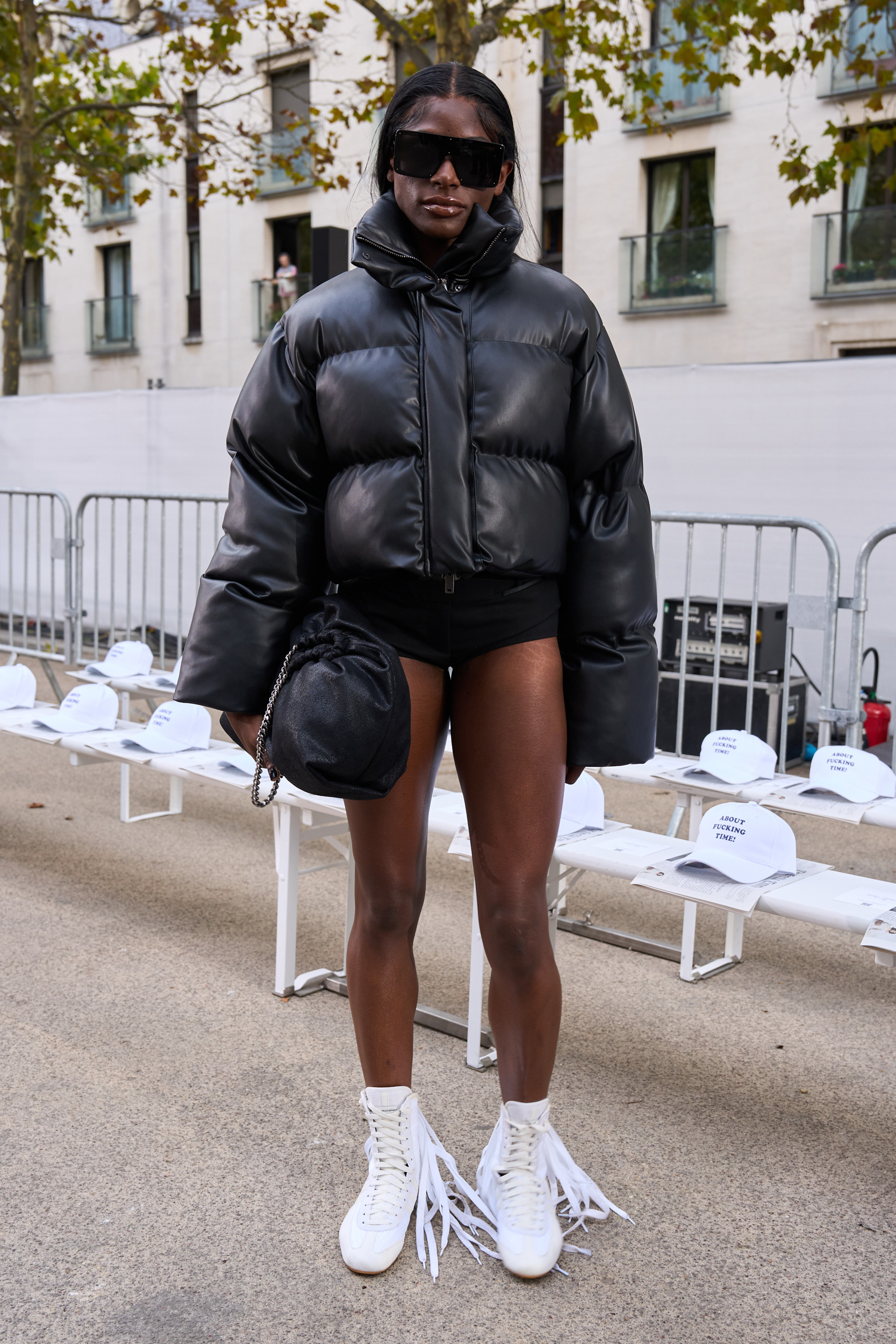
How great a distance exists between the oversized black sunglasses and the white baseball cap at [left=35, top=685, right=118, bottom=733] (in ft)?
10.5

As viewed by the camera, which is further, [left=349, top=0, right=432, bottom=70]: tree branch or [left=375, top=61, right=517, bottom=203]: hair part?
[left=349, top=0, right=432, bottom=70]: tree branch

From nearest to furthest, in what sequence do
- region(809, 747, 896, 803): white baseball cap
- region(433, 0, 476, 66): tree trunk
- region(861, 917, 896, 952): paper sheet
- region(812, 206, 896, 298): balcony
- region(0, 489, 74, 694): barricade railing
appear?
region(861, 917, 896, 952): paper sheet < region(809, 747, 896, 803): white baseball cap < region(433, 0, 476, 66): tree trunk < region(0, 489, 74, 694): barricade railing < region(812, 206, 896, 298): balcony

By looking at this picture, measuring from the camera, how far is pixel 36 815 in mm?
5812

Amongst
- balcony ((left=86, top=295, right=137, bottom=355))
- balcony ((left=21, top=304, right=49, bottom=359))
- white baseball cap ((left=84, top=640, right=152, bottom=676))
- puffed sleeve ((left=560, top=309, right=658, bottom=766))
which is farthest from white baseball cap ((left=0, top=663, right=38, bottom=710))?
balcony ((left=21, top=304, right=49, bottom=359))

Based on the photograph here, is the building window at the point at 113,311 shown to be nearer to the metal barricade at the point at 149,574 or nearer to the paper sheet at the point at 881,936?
the metal barricade at the point at 149,574

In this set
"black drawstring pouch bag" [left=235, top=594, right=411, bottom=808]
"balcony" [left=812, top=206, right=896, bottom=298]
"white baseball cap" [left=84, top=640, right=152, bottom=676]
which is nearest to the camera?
"black drawstring pouch bag" [left=235, top=594, right=411, bottom=808]

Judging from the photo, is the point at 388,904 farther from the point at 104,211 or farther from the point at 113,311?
the point at 104,211

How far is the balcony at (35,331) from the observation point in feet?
100

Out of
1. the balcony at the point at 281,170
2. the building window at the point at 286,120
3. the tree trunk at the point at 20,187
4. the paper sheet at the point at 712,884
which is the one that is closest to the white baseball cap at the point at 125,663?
the paper sheet at the point at 712,884

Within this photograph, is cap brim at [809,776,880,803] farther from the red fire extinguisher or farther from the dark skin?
the red fire extinguisher

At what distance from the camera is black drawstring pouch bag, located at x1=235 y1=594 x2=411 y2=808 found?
207 centimetres

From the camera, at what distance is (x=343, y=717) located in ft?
6.78

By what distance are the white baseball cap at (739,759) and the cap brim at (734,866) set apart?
3.16ft

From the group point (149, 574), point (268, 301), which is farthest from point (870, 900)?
point (268, 301)
